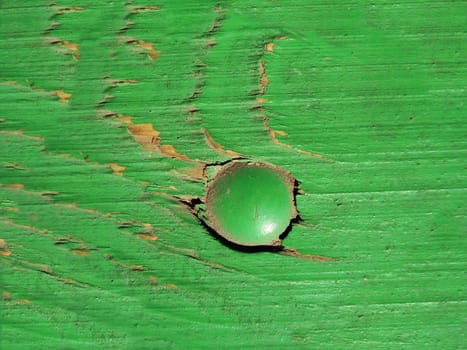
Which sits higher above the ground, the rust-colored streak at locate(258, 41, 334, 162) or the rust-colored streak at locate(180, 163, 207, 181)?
the rust-colored streak at locate(258, 41, 334, 162)

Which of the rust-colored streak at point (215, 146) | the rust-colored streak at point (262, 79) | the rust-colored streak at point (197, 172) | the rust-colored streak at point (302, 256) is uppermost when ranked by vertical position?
the rust-colored streak at point (262, 79)

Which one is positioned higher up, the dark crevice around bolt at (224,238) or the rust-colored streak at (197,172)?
the rust-colored streak at (197,172)

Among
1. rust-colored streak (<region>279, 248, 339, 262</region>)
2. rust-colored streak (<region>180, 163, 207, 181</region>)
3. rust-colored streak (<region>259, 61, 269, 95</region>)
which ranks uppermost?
rust-colored streak (<region>259, 61, 269, 95</region>)

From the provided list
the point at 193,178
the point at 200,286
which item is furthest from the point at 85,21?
the point at 200,286

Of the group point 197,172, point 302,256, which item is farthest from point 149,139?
point 302,256

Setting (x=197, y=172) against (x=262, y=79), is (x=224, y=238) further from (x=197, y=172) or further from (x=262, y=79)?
(x=262, y=79)

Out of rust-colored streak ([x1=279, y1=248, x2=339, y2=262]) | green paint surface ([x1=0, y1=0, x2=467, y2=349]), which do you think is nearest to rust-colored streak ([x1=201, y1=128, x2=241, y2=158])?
green paint surface ([x1=0, y1=0, x2=467, y2=349])

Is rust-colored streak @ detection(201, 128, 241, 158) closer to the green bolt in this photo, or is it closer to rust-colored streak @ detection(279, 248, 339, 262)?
the green bolt

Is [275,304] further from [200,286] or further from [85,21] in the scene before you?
[85,21]

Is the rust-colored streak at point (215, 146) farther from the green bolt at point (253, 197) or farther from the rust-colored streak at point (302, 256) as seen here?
the rust-colored streak at point (302, 256)

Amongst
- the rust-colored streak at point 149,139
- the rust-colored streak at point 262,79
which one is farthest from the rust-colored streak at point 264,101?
the rust-colored streak at point 149,139
